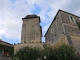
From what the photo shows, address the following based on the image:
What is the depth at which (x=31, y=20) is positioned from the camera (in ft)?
102

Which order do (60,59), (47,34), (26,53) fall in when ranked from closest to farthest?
1. (60,59)
2. (26,53)
3. (47,34)

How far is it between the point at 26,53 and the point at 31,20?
593 inches

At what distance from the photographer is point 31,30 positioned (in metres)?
29.7

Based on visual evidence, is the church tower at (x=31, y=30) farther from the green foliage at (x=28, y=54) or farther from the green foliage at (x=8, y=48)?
the green foliage at (x=28, y=54)

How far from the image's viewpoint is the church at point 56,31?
852 inches

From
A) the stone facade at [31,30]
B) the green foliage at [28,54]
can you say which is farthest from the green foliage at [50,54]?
the stone facade at [31,30]

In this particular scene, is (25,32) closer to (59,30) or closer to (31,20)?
(31,20)

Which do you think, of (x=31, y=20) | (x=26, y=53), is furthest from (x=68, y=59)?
(x=31, y=20)

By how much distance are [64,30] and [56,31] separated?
9.94ft

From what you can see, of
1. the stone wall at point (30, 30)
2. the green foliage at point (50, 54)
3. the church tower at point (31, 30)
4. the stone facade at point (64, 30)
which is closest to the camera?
A: the green foliage at point (50, 54)

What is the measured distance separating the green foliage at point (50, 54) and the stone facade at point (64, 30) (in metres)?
4.44

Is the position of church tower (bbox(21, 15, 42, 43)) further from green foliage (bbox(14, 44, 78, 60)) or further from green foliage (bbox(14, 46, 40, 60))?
green foliage (bbox(14, 44, 78, 60))

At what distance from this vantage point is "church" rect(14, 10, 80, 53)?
2165cm

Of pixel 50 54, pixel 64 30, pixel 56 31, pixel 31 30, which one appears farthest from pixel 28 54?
pixel 31 30
